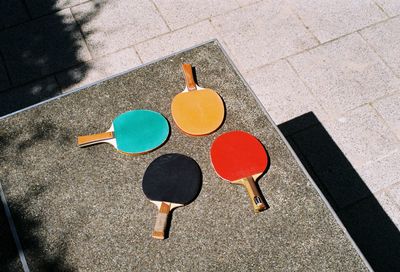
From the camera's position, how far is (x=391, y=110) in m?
4.47

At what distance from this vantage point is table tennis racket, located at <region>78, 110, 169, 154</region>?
2.66 metres

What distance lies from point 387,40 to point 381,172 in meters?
1.82

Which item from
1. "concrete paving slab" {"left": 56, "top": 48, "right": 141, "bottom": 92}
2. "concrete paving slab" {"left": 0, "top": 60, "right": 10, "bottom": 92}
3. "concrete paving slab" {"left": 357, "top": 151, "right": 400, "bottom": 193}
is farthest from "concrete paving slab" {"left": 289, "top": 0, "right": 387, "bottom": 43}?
"concrete paving slab" {"left": 0, "top": 60, "right": 10, "bottom": 92}

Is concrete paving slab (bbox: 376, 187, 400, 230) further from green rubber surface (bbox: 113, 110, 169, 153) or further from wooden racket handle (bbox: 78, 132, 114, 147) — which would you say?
wooden racket handle (bbox: 78, 132, 114, 147)

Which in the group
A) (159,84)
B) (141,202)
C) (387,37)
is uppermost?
(159,84)

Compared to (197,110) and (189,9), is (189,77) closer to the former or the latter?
(197,110)

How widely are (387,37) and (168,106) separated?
345 centimetres

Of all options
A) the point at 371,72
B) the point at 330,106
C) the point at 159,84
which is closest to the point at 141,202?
the point at 159,84

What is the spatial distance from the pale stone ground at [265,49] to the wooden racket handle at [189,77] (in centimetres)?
174

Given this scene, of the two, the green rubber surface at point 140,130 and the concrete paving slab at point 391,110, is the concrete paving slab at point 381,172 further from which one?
the green rubber surface at point 140,130

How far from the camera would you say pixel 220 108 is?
2820mm

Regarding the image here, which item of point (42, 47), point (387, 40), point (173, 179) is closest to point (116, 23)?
point (42, 47)

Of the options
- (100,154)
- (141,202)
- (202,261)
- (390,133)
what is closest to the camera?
(202,261)

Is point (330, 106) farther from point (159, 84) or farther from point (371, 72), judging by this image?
point (159, 84)
